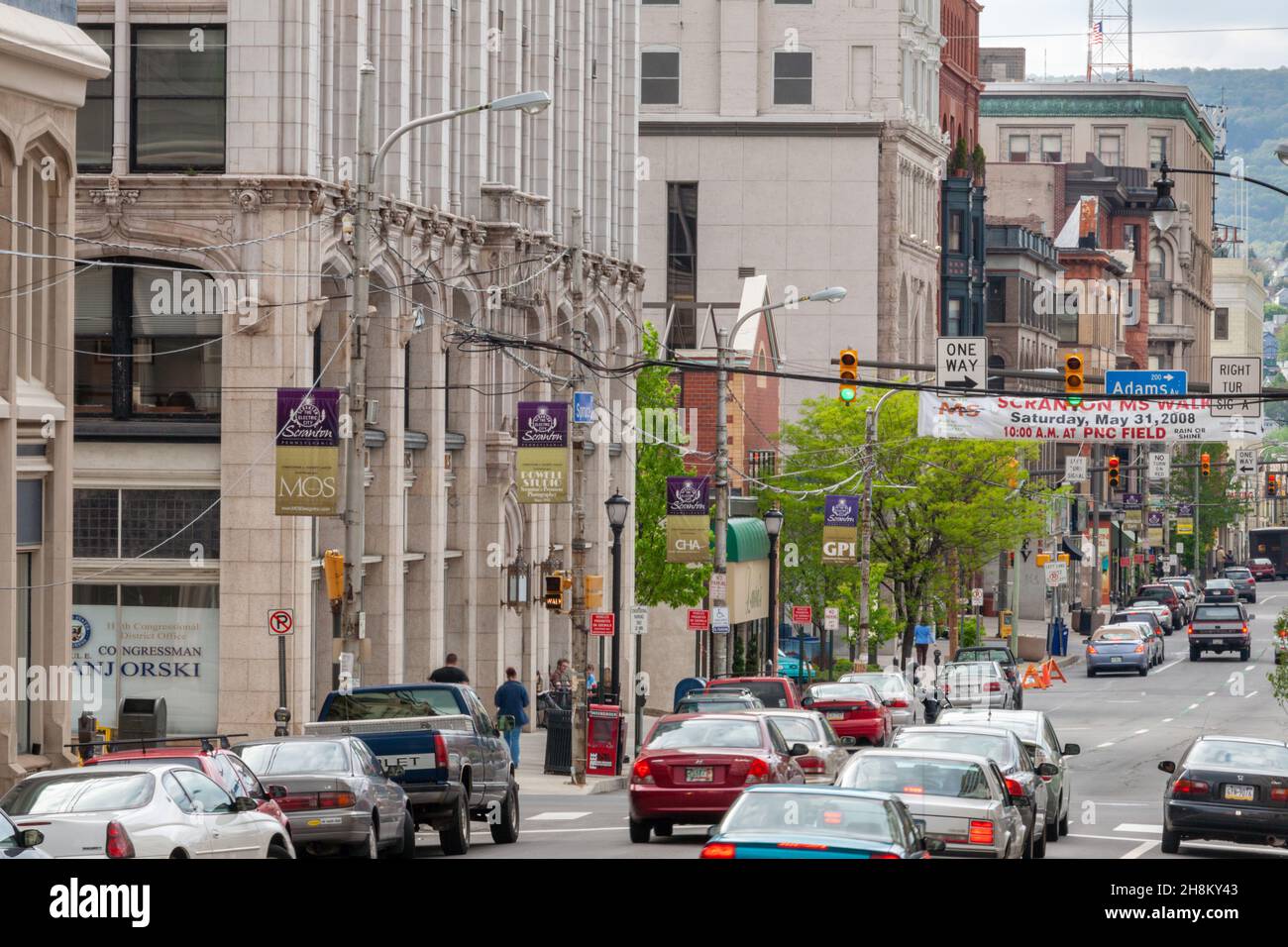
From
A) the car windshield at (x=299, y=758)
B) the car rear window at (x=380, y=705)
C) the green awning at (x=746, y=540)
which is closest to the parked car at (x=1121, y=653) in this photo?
the green awning at (x=746, y=540)

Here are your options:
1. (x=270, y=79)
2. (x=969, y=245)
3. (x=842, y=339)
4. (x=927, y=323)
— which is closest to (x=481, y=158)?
(x=270, y=79)

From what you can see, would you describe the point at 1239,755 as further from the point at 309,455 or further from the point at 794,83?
the point at 794,83

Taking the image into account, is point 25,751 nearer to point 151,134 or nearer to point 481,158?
point 151,134

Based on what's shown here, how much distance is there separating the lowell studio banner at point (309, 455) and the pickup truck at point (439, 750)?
5235 mm

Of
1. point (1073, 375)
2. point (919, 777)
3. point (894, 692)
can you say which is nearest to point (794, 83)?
point (894, 692)

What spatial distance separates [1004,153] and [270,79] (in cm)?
14743

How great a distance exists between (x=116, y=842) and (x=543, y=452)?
2384 cm

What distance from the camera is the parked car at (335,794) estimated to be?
833 inches

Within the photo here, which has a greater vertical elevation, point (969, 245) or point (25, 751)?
point (969, 245)

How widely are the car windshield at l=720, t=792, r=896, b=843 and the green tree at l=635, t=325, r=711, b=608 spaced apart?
152 ft

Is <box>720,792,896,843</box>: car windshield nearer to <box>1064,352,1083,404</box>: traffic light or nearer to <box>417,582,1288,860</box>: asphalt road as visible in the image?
<box>417,582,1288,860</box>: asphalt road

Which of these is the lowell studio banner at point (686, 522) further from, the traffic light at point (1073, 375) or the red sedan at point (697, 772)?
the red sedan at point (697, 772)

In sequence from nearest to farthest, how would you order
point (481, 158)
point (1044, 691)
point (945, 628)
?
point (481, 158)
point (1044, 691)
point (945, 628)

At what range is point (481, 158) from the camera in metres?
47.4
